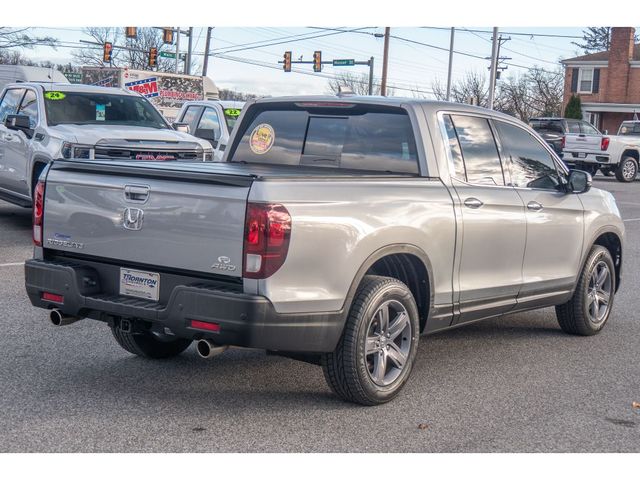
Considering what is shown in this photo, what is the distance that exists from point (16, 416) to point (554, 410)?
10.1 ft

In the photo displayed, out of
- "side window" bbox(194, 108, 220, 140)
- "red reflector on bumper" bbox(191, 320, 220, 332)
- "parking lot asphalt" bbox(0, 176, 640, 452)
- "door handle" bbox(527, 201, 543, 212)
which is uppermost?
"side window" bbox(194, 108, 220, 140)

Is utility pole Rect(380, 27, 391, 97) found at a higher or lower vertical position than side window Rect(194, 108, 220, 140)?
higher

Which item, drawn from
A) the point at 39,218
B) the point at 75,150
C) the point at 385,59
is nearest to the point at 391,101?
the point at 39,218

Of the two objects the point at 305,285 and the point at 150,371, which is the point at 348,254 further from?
the point at 150,371

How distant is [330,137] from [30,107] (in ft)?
27.7

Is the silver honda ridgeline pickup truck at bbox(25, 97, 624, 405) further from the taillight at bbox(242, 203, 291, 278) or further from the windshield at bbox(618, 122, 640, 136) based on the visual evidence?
the windshield at bbox(618, 122, 640, 136)

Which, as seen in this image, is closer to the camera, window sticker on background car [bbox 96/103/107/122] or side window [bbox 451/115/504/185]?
side window [bbox 451/115/504/185]

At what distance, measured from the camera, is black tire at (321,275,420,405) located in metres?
5.45

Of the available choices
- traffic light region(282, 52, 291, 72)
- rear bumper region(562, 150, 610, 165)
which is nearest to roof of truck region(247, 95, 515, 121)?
rear bumper region(562, 150, 610, 165)

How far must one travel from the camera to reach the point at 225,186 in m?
5.12

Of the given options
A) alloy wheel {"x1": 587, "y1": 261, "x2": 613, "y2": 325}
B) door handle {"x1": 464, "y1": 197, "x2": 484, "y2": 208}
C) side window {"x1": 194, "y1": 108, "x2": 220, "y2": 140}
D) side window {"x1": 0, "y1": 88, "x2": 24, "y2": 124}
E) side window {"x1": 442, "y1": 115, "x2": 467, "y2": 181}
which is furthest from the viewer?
side window {"x1": 194, "y1": 108, "x2": 220, "y2": 140}

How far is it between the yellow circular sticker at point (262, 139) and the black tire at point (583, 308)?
2.79 meters

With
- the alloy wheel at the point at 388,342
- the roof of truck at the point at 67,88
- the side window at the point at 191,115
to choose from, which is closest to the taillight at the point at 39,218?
the alloy wheel at the point at 388,342

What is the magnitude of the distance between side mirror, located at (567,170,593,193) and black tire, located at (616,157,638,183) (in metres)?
26.6
